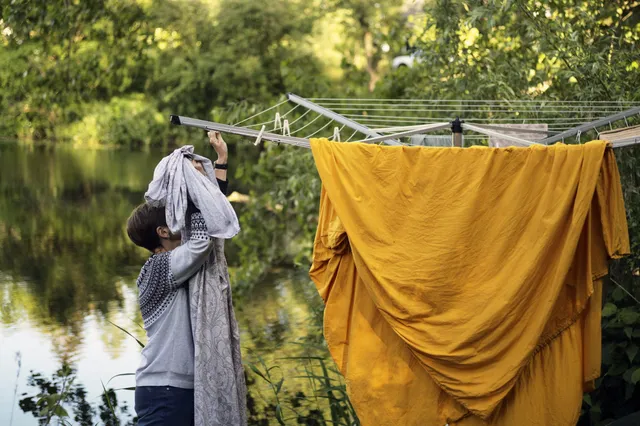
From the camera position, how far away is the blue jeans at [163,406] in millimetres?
2488

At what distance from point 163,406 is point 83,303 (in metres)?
6.32

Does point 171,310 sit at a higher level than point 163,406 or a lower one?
higher

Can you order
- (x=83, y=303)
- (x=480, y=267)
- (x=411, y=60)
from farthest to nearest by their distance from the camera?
(x=411, y=60) → (x=83, y=303) → (x=480, y=267)

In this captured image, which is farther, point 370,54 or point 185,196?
point 370,54

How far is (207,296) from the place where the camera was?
253 centimetres

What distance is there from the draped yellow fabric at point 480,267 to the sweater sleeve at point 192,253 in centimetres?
39

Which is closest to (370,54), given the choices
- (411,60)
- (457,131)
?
(411,60)

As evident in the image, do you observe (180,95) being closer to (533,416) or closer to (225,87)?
(225,87)

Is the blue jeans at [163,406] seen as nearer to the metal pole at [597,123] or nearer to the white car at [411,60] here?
the metal pole at [597,123]

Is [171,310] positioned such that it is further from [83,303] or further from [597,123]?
[83,303]

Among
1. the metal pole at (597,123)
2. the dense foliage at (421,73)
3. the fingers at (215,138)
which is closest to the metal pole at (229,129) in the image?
the fingers at (215,138)

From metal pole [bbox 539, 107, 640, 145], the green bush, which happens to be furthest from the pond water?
the green bush

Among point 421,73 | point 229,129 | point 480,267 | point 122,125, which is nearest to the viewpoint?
point 480,267

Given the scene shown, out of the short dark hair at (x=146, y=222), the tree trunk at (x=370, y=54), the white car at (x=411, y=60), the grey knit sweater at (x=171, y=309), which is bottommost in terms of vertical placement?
the grey knit sweater at (x=171, y=309)
